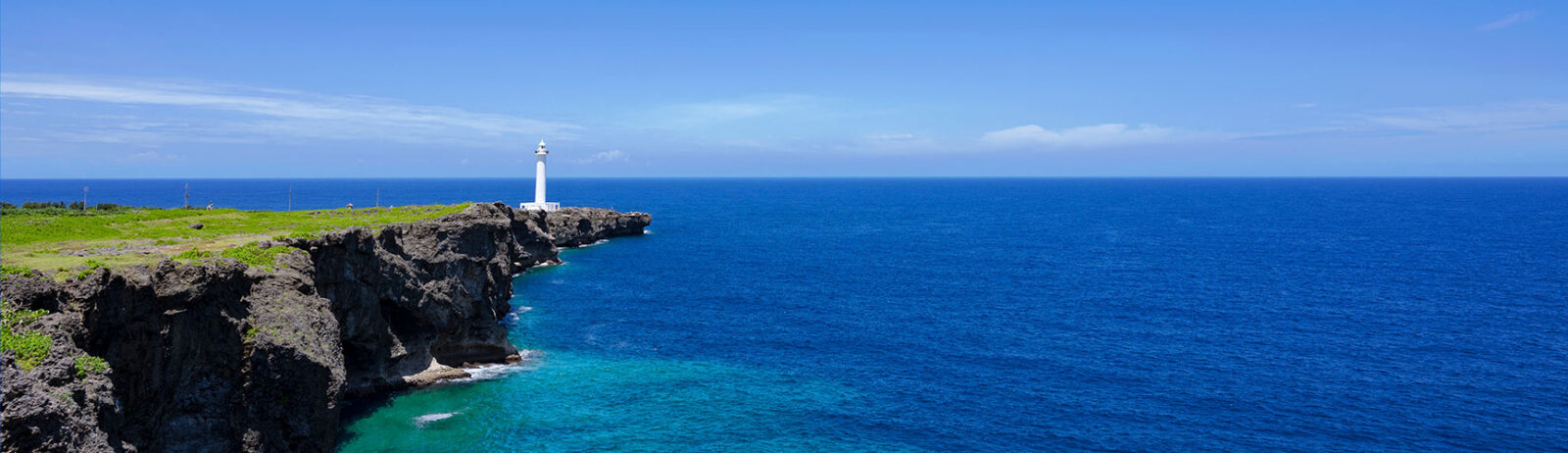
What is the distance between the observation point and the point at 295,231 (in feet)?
141

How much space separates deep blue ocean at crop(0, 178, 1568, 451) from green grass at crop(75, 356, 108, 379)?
59.1 ft

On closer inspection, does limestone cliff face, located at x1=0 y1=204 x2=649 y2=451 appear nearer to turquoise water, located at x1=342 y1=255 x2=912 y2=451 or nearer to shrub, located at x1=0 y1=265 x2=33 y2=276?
shrub, located at x1=0 y1=265 x2=33 y2=276

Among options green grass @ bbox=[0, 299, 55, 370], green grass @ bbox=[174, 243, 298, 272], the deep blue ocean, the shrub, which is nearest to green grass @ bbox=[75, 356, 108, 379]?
green grass @ bbox=[0, 299, 55, 370]

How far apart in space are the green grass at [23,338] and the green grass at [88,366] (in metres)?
0.70

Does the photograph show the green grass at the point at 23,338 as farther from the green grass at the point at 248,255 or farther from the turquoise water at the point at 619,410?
the turquoise water at the point at 619,410

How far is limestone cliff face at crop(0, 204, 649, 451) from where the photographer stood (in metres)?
21.1

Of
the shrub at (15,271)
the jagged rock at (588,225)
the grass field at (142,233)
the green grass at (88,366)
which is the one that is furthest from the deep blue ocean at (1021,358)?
the green grass at (88,366)

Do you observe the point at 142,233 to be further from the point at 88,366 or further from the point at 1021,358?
the point at 1021,358

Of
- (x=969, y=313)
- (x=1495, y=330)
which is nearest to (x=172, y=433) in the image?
(x=969, y=313)

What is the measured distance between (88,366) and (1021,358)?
47.9 metres

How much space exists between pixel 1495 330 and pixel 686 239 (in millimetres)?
98272

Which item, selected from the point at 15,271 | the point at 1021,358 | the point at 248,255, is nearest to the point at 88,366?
the point at 15,271

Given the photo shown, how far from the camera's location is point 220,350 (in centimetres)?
2909

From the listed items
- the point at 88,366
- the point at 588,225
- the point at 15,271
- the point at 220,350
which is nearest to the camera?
the point at 88,366
